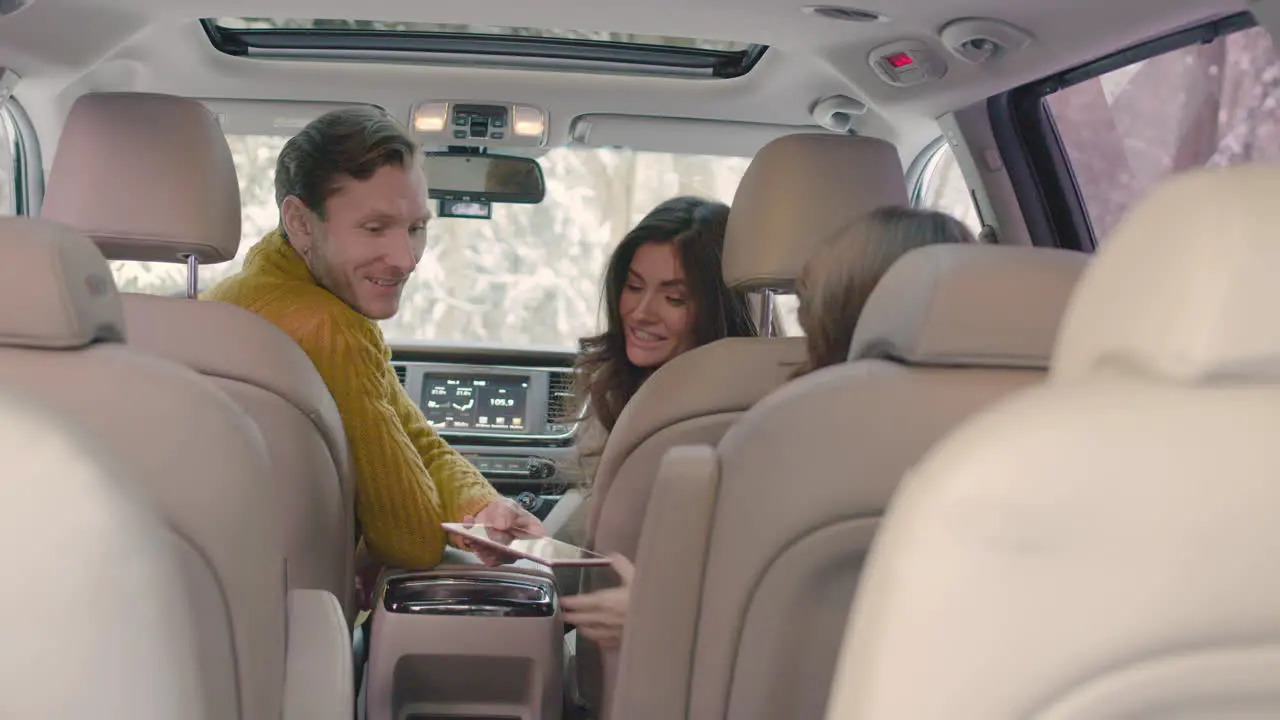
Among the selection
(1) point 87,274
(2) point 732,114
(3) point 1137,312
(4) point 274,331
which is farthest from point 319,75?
(3) point 1137,312

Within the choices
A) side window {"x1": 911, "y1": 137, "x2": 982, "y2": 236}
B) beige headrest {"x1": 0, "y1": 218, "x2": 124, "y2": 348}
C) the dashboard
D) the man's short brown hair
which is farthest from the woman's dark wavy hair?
beige headrest {"x1": 0, "y1": 218, "x2": 124, "y2": 348}

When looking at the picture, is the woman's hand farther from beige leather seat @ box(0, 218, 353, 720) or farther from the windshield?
the windshield

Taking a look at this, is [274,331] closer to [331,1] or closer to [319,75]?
[331,1]

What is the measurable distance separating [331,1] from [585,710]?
6.02 ft

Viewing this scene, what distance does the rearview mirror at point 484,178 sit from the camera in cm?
437

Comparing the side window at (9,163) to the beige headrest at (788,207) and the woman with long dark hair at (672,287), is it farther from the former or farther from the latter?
the beige headrest at (788,207)

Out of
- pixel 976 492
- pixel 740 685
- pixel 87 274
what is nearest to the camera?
pixel 976 492

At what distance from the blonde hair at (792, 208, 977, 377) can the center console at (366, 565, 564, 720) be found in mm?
728

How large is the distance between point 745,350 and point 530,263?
3551 millimetres

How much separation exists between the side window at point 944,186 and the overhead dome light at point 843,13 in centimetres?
87

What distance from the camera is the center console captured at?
265 centimetres

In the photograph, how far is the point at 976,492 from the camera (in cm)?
83

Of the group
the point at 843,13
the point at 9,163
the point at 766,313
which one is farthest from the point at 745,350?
the point at 9,163

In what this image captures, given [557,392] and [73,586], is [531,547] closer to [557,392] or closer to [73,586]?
[73,586]
